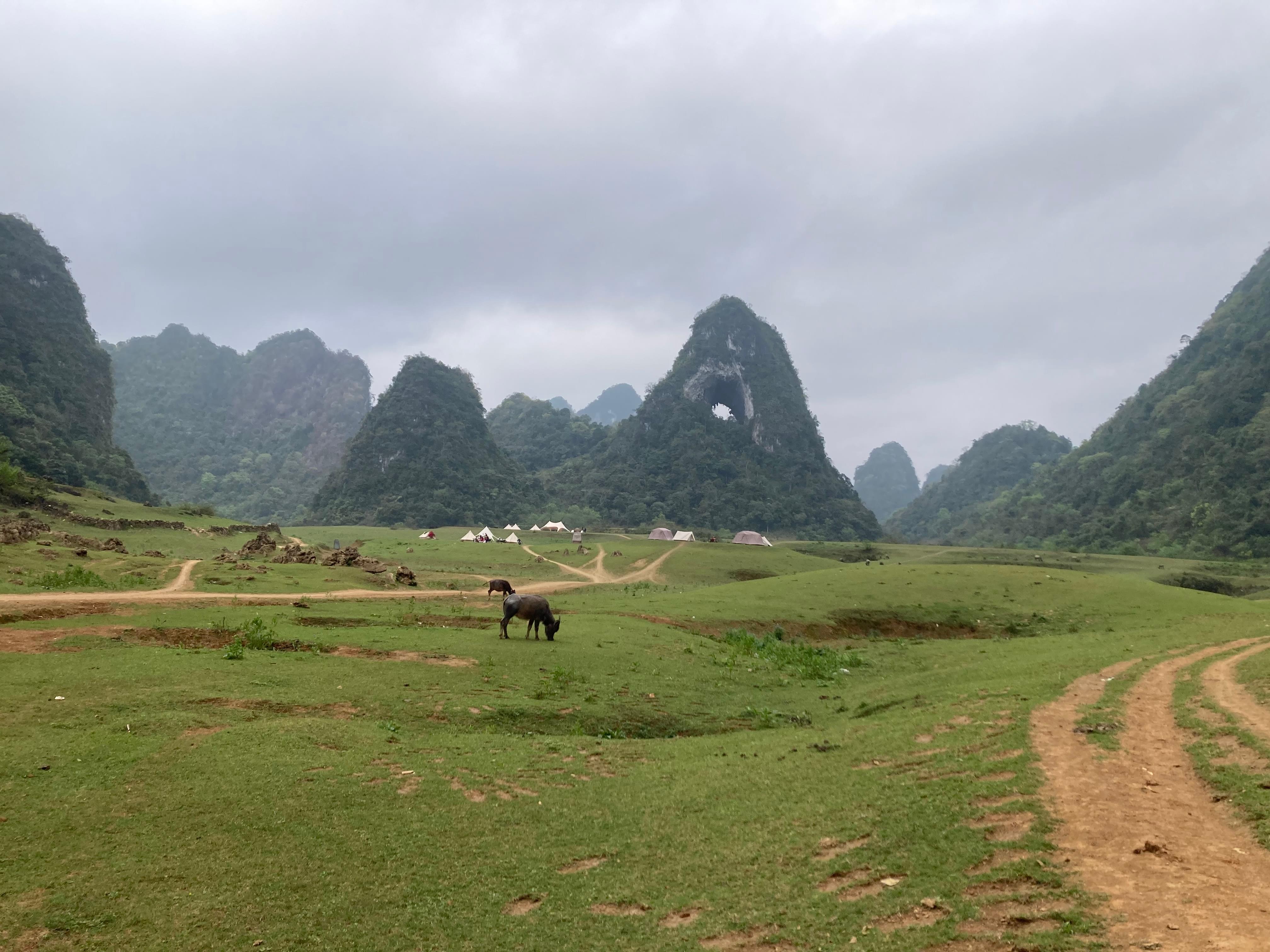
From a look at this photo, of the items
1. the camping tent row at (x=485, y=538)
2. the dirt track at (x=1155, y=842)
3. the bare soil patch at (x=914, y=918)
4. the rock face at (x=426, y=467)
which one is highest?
the rock face at (x=426, y=467)

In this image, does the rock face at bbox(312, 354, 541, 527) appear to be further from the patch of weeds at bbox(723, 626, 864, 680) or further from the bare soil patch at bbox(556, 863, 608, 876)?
the bare soil patch at bbox(556, 863, 608, 876)

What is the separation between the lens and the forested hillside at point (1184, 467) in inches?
3278

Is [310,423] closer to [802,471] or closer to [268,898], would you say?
[802,471]

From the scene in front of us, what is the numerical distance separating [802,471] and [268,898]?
145896mm

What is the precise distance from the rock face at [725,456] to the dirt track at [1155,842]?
119 metres

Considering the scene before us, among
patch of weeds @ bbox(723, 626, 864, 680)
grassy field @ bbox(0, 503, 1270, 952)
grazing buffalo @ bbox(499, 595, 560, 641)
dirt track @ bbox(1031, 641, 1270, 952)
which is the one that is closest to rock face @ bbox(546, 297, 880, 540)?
patch of weeds @ bbox(723, 626, 864, 680)

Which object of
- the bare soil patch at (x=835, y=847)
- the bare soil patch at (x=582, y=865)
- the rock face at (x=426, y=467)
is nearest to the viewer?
the bare soil patch at (x=835, y=847)

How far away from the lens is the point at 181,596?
84.5 ft

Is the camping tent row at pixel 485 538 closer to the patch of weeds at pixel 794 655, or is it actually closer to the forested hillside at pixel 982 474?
the patch of weeds at pixel 794 655

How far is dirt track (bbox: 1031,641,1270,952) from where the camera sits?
18.1ft

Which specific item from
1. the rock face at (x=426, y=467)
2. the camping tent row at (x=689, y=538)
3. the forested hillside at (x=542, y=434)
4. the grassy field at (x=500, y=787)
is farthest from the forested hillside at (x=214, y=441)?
the grassy field at (x=500, y=787)

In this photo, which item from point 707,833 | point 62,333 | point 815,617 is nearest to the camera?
point 707,833

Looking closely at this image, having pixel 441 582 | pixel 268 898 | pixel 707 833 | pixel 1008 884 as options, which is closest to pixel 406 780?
pixel 268 898

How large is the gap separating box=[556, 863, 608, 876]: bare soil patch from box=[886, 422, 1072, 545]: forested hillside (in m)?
169
